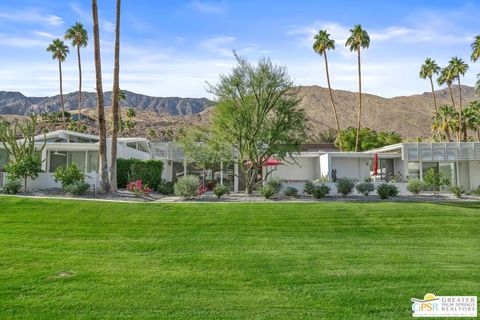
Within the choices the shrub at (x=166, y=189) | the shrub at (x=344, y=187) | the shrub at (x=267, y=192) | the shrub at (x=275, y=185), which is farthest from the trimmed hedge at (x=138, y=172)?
the shrub at (x=344, y=187)

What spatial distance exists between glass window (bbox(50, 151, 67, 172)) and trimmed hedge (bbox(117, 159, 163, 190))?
4600 mm

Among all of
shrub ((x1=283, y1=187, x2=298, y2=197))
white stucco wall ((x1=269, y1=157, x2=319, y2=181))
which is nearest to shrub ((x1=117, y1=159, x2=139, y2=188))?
shrub ((x1=283, y1=187, x2=298, y2=197))

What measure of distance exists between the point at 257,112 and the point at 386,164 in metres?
18.3

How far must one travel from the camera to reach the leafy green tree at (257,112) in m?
21.3

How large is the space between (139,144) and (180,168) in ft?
20.3

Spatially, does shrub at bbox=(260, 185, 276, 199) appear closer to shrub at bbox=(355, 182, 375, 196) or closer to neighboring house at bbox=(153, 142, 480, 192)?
shrub at bbox=(355, 182, 375, 196)

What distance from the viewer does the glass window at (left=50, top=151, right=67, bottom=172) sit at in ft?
91.7

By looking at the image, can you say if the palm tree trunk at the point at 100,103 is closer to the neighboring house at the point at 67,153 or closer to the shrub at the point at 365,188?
the neighboring house at the point at 67,153

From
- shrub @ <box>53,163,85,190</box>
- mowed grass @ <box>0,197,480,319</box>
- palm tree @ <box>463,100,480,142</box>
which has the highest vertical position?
palm tree @ <box>463,100,480,142</box>

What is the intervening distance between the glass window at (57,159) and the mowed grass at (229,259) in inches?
477

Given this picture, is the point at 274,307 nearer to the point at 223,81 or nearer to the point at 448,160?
the point at 223,81

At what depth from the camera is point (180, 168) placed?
107 ft

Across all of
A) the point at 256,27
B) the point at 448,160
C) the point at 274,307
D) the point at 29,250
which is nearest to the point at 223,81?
the point at 256,27

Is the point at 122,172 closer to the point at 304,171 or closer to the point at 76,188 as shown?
the point at 76,188
